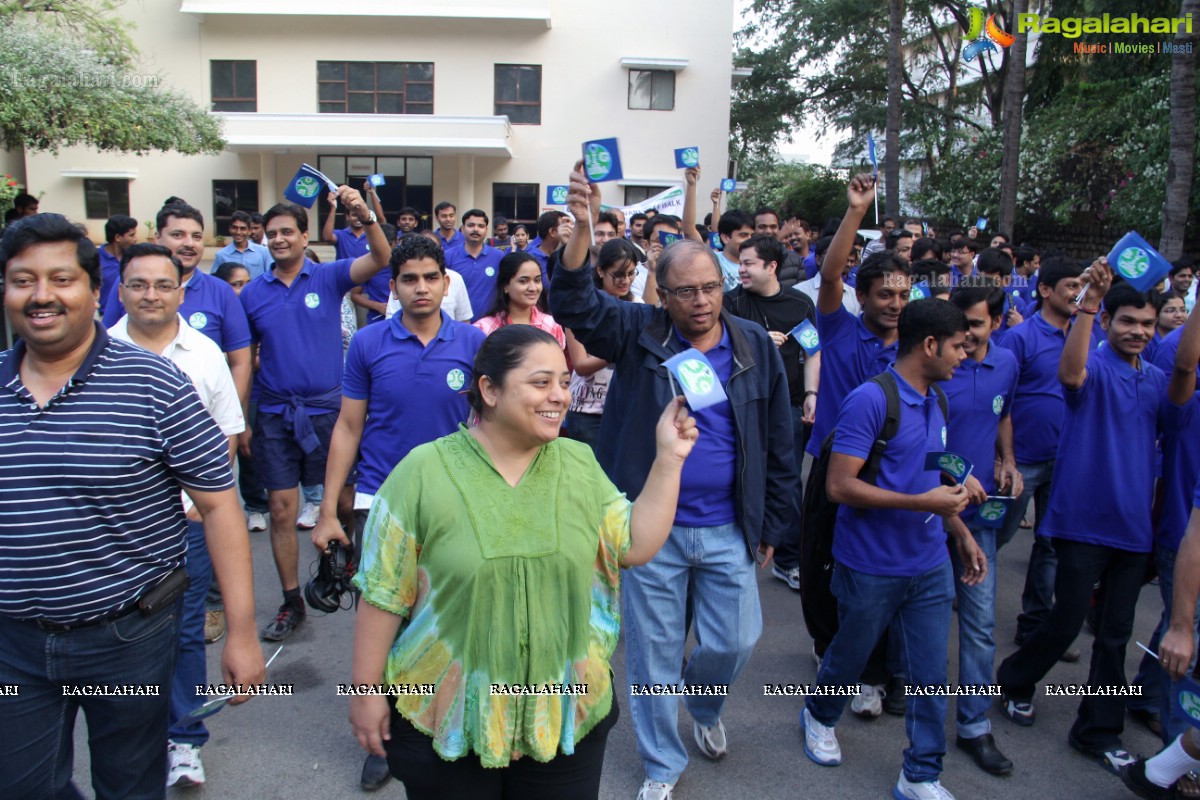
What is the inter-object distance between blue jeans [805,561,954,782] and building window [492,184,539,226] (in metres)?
24.1

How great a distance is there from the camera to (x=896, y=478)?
11.2 ft

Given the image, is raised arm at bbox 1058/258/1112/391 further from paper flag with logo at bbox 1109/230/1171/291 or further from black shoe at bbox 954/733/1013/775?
black shoe at bbox 954/733/1013/775

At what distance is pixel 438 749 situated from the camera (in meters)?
2.22

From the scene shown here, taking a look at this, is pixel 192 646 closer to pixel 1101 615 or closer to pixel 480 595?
Answer: pixel 480 595

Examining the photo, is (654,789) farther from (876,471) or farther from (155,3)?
(155,3)

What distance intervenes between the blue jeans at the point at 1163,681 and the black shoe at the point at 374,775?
2.78m

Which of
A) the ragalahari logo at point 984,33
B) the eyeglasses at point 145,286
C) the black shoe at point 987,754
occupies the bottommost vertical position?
the black shoe at point 987,754

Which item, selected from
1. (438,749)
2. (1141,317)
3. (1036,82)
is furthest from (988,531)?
(1036,82)

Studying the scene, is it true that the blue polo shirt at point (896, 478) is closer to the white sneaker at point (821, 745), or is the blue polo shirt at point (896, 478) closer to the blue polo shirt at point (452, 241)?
the white sneaker at point (821, 745)

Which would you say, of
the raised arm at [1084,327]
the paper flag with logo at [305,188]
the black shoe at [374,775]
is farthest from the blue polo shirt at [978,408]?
the paper flag with logo at [305,188]

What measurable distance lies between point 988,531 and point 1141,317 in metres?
1.09

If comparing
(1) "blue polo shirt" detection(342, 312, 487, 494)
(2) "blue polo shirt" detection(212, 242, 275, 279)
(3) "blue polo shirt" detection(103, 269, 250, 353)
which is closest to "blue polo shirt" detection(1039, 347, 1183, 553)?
(1) "blue polo shirt" detection(342, 312, 487, 494)

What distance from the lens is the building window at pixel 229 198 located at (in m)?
26.4

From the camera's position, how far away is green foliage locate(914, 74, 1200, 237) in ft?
49.6
